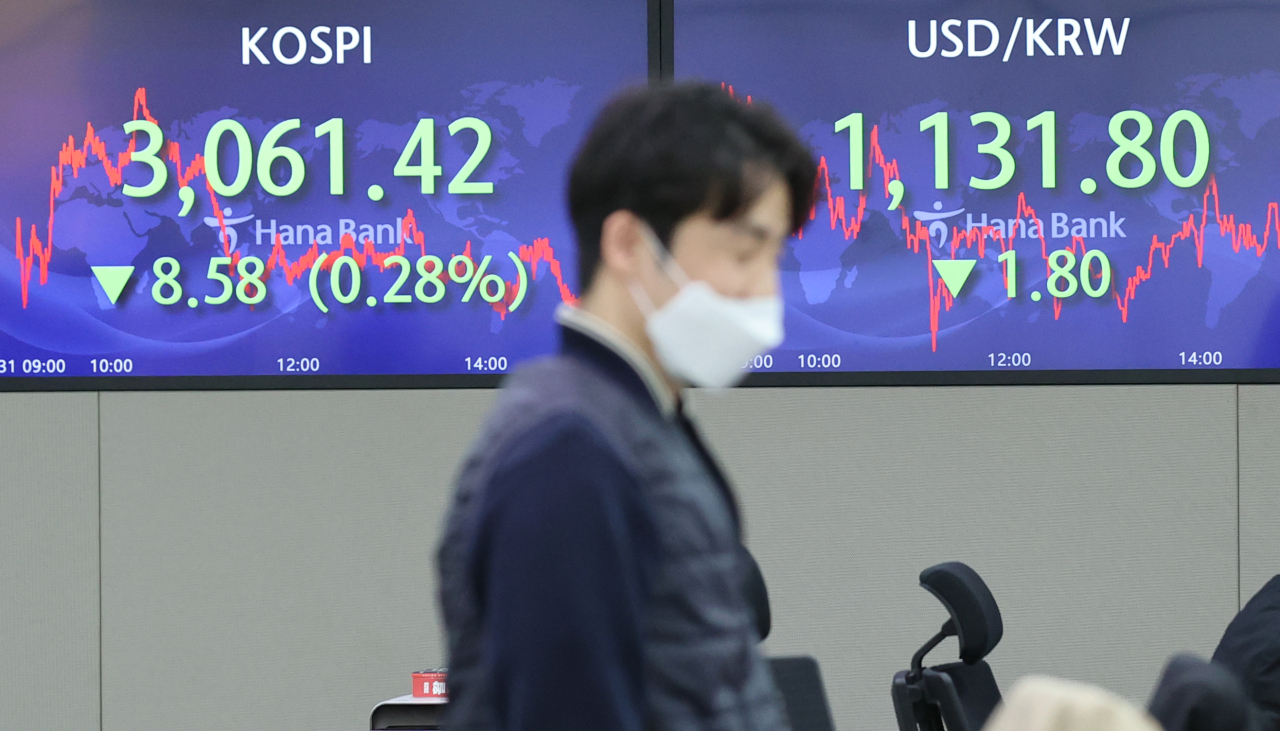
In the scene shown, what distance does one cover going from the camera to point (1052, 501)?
3.41 m

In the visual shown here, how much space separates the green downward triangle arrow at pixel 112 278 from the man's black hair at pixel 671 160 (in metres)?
2.76

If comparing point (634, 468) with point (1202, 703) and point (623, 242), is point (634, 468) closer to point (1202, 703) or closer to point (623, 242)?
point (623, 242)

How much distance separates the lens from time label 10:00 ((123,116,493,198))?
131 inches

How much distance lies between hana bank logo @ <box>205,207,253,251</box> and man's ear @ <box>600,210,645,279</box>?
2688 millimetres

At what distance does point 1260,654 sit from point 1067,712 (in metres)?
1.34

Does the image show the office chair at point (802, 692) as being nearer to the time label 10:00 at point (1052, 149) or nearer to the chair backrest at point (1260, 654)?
the chair backrest at point (1260, 654)

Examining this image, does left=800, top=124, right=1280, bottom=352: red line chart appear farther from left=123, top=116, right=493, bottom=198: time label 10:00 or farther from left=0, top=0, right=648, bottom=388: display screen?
left=123, top=116, right=493, bottom=198: time label 10:00

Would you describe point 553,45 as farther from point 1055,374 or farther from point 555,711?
point 555,711

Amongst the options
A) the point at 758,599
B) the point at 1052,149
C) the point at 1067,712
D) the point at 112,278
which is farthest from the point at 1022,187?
the point at 1067,712

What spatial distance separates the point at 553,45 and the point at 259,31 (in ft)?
2.40

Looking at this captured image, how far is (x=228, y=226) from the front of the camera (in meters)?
3.33

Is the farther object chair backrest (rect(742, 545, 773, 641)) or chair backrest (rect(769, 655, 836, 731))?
chair backrest (rect(769, 655, 836, 731))

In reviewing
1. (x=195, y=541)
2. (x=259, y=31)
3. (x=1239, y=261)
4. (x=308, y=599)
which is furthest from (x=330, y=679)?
(x=1239, y=261)

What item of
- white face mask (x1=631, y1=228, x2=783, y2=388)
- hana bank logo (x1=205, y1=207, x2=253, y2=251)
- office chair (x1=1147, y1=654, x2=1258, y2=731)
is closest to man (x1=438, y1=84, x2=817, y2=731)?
white face mask (x1=631, y1=228, x2=783, y2=388)
